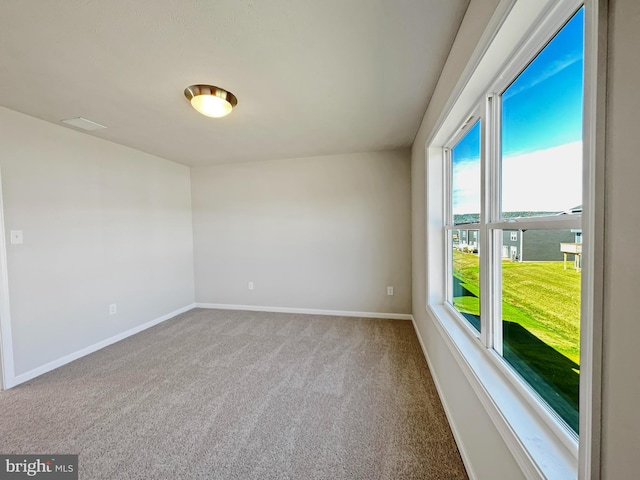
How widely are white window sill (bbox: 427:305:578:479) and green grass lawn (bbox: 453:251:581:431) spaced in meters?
0.07

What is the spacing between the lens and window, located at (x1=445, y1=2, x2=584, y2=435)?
0.83m

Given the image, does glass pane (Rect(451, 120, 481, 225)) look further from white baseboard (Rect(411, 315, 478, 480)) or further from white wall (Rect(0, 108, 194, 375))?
white wall (Rect(0, 108, 194, 375))

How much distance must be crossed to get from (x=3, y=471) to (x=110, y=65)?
2.46m

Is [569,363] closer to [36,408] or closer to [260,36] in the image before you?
[260,36]

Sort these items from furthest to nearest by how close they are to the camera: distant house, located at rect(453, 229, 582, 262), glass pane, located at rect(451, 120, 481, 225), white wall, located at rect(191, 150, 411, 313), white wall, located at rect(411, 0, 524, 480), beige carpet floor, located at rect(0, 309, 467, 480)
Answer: white wall, located at rect(191, 150, 411, 313), glass pane, located at rect(451, 120, 481, 225), beige carpet floor, located at rect(0, 309, 467, 480), white wall, located at rect(411, 0, 524, 480), distant house, located at rect(453, 229, 582, 262)

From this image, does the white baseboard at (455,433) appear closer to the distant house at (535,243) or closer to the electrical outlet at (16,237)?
the distant house at (535,243)

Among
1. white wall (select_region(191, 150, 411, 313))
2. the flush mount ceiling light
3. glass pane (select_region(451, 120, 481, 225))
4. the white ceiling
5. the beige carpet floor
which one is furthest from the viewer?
white wall (select_region(191, 150, 411, 313))

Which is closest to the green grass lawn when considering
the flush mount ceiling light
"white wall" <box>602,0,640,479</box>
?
"white wall" <box>602,0,640,479</box>

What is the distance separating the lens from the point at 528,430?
2.92ft

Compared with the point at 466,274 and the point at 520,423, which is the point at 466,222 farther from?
the point at 520,423

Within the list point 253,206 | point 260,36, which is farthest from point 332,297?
point 260,36

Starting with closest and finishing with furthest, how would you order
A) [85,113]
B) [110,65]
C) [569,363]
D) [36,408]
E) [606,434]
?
[606,434] → [569,363] → [110,65] → [36,408] → [85,113]

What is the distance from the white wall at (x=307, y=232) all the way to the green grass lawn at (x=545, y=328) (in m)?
2.30

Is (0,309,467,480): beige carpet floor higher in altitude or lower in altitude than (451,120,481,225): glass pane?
lower
